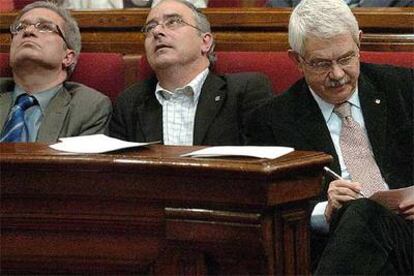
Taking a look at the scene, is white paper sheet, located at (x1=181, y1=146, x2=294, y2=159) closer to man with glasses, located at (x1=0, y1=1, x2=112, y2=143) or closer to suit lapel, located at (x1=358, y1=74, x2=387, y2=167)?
suit lapel, located at (x1=358, y1=74, x2=387, y2=167)

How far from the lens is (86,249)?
0.89 m

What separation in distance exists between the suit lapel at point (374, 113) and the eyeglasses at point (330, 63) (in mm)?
62

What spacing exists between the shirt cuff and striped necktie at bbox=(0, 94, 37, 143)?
26.2 inches

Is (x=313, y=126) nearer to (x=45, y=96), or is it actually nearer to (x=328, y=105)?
(x=328, y=105)

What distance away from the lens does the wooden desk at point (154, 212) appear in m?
0.82

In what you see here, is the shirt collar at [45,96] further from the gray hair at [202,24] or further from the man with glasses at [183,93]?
the gray hair at [202,24]

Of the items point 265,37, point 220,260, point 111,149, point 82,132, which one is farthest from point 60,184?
point 265,37

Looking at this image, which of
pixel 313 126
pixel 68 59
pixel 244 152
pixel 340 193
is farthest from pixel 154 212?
pixel 68 59

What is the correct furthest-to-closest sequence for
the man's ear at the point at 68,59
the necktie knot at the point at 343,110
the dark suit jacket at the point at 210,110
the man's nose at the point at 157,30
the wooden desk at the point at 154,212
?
the man's ear at the point at 68,59 < the man's nose at the point at 157,30 < the dark suit jacket at the point at 210,110 < the necktie knot at the point at 343,110 < the wooden desk at the point at 154,212

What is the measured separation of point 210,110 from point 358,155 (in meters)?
0.35

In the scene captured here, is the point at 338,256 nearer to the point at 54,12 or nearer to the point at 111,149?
the point at 111,149

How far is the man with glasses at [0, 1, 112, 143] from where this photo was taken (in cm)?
157

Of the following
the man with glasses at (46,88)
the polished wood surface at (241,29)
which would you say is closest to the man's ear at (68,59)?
the man with glasses at (46,88)

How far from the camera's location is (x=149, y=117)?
1564 mm
